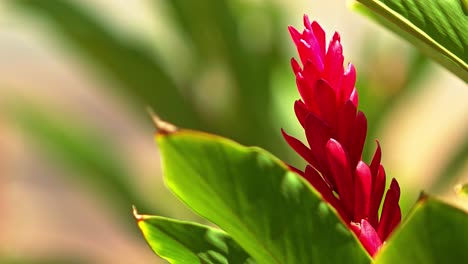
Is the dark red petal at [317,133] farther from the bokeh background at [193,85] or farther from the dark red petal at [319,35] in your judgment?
the bokeh background at [193,85]

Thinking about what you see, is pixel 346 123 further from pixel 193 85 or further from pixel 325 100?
pixel 193 85

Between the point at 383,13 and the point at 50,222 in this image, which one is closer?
the point at 383,13

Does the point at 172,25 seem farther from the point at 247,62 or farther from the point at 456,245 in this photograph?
the point at 456,245

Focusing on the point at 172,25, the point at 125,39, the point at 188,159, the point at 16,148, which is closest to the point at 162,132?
the point at 188,159

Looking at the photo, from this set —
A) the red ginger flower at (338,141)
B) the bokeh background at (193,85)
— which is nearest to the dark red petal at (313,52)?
the red ginger flower at (338,141)

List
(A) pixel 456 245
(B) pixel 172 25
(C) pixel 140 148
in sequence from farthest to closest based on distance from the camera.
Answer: (C) pixel 140 148 < (B) pixel 172 25 < (A) pixel 456 245

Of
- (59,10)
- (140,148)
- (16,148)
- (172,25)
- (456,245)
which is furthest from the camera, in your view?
(140,148)

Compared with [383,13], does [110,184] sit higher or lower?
lower

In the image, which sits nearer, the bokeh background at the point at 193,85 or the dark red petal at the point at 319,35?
the dark red petal at the point at 319,35

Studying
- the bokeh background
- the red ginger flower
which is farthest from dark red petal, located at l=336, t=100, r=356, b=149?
the bokeh background
